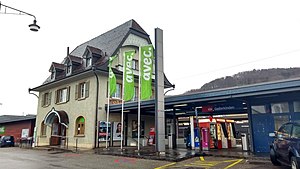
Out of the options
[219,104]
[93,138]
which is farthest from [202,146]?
[93,138]

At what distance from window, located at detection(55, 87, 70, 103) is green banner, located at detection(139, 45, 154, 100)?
1133 cm

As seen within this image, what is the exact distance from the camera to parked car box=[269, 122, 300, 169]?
7.33 meters

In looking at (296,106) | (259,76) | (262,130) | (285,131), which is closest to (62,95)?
(262,130)

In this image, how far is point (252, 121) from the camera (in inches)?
553

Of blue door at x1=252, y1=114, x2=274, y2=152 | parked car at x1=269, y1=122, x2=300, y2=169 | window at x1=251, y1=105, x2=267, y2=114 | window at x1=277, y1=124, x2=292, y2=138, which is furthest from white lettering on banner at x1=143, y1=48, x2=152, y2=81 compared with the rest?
window at x1=277, y1=124, x2=292, y2=138

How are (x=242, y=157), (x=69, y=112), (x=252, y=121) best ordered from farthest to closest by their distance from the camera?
(x=69, y=112), (x=252, y=121), (x=242, y=157)

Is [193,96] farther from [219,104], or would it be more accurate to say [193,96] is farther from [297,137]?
[297,137]

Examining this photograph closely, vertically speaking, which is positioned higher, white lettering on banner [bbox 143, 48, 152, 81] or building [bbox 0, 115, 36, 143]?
white lettering on banner [bbox 143, 48, 152, 81]

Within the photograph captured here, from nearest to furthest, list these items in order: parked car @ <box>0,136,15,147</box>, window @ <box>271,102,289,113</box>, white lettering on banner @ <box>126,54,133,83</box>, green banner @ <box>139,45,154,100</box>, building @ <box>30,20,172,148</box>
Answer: window @ <box>271,102,289,113</box>, green banner @ <box>139,45,154,100</box>, white lettering on banner @ <box>126,54,133,83</box>, building @ <box>30,20,172,148</box>, parked car @ <box>0,136,15,147</box>

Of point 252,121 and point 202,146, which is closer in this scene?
point 252,121

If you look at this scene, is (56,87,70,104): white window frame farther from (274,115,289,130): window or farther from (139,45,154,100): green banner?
(274,115,289,130): window

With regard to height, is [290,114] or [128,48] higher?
[128,48]

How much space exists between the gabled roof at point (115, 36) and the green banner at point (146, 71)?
7494 millimetres

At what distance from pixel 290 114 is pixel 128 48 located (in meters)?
16.0
